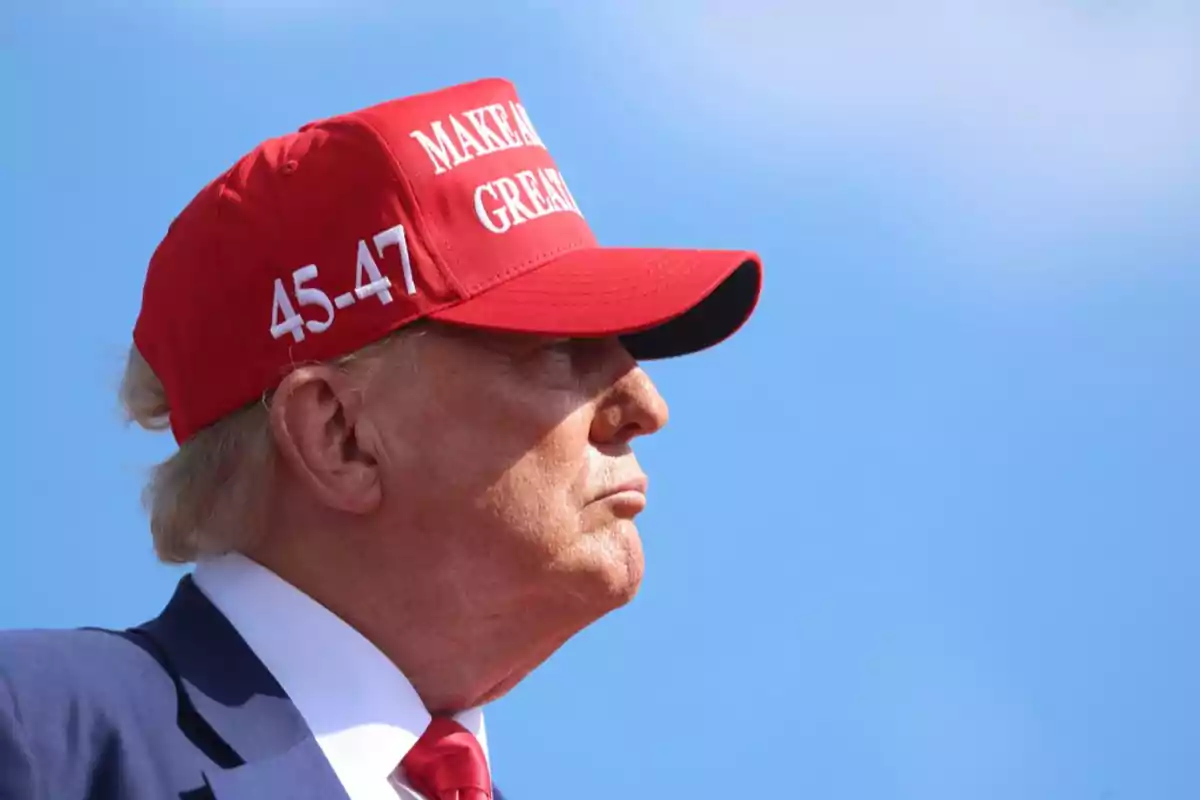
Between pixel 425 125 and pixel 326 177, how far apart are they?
181 millimetres

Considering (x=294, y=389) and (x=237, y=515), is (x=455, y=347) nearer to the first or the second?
(x=294, y=389)

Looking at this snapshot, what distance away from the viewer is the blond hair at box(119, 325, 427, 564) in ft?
8.55

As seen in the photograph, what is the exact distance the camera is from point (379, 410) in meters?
2.56

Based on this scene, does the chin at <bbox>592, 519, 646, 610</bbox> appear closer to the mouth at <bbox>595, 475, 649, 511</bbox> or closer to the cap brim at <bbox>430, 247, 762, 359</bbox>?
the mouth at <bbox>595, 475, 649, 511</bbox>

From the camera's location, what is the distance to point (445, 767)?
2527 mm

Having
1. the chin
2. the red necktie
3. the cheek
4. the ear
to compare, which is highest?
the ear

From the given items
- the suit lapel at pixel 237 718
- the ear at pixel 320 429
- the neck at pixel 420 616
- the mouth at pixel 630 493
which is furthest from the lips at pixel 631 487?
the suit lapel at pixel 237 718

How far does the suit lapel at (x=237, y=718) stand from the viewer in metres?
2.27

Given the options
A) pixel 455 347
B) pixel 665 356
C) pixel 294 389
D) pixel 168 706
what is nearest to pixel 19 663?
pixel 168 706

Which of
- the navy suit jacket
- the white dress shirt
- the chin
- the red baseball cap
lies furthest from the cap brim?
the navy suit jacket

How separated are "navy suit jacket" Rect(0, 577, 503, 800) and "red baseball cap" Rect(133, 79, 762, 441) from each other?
42 cm

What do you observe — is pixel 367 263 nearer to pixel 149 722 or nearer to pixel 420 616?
pixel 420 616

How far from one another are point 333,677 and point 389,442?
0.35 metres

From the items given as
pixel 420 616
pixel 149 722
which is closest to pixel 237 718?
pixel 149 722
